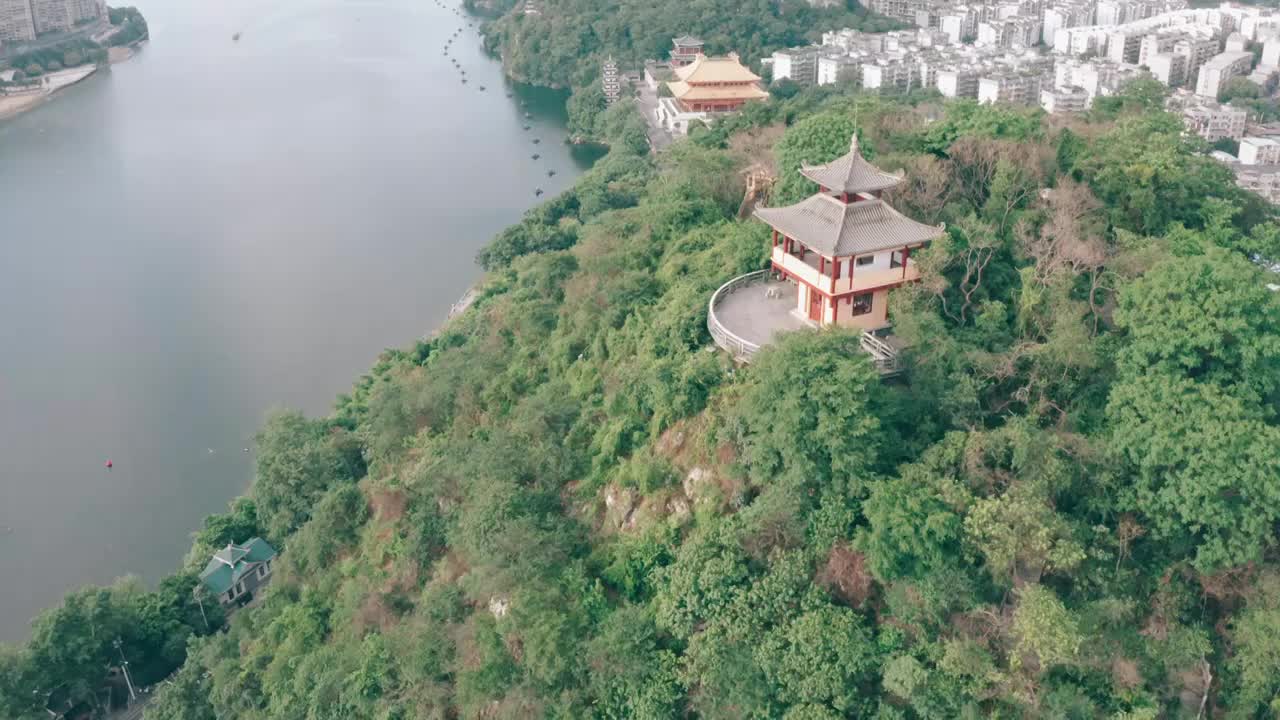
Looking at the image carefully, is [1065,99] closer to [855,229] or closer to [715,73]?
[715,73]

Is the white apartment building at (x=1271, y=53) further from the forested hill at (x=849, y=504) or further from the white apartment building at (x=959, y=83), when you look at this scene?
the forested hill at (x=849, y=504)

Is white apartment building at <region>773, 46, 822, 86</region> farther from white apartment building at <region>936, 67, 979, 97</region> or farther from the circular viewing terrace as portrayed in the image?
the circular viewing terrace

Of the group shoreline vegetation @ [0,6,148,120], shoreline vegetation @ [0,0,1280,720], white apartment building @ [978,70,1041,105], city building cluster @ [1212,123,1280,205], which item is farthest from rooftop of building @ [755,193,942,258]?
shoreline vegetation @ [0,6,148,120]

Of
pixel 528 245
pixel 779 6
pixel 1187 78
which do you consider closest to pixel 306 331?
pixel 528 245

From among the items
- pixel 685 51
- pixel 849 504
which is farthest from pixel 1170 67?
pixel 849 504

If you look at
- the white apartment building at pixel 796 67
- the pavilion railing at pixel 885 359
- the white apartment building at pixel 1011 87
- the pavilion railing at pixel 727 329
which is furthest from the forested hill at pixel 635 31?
the pavilion railing at pixel 885 359

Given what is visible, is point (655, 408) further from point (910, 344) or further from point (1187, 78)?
point (1187, 78)

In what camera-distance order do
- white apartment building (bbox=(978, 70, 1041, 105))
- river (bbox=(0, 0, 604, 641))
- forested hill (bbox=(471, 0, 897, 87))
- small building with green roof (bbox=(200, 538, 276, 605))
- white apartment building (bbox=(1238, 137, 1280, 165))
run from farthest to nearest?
forested hill (bbox=(471, 0, 897, 87)) < white apartment building (bbox=(978, 70, 1041, 105)) < white apartment building (bbox=(1238, 137, 1280, 165)) < river (bbox=(0, 0, 604, 641)) < small building with green roof (bbox=(200, 538, 276, 605))
